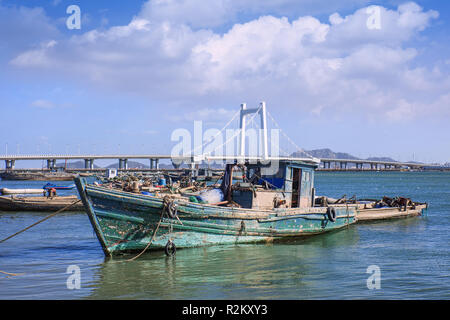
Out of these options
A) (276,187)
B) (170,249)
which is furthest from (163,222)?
(276,187)

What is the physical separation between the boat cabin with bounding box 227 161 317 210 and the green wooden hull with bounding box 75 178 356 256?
0.63 meters

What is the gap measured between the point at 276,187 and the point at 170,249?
495 centimetres

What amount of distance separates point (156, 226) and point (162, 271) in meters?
1.48

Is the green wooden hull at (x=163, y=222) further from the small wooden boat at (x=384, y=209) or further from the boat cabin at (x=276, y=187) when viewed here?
the small wooden boat at (x=384, y=209)

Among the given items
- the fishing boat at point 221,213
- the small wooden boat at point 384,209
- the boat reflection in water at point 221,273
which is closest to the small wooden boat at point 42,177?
the small wooden boat at point 384,209

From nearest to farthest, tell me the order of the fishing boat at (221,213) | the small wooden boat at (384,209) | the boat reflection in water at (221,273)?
the boat reflection in water at (221,273), the fishing boat at (221,213), the small wooden boat at (384,209)

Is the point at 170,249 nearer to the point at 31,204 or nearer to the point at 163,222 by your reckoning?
the point at 163,222

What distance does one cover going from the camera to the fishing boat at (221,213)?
462 inches

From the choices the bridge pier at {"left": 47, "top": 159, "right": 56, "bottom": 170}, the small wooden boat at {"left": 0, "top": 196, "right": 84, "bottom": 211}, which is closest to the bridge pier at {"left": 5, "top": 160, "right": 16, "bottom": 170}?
the bridge pier at {"left": 47, "top": 159, "right": 56, "bottom": 170}

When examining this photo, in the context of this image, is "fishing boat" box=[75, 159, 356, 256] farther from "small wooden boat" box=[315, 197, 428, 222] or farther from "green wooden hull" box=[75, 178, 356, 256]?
"small wooden boat" box=[315, 197, 428, 222]

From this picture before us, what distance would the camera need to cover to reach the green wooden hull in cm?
1161

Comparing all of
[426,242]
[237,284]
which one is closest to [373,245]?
[426,242]

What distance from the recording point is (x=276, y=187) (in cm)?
1566
